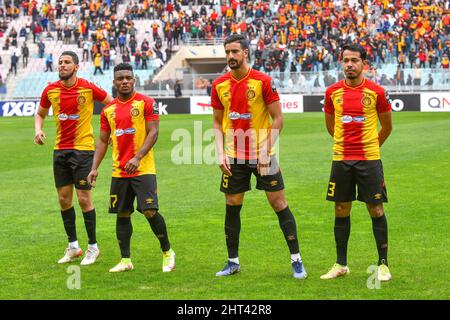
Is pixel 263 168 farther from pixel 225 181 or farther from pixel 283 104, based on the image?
pixel 283 104

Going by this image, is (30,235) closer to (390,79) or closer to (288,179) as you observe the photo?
(288,179)

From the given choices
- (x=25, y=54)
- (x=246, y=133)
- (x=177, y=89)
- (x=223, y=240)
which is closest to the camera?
(x=246, y=133)

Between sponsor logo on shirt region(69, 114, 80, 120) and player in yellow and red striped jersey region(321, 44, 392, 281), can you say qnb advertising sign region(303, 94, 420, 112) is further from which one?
player in yellow and red striped jersey region(321, 44, 392, 281)

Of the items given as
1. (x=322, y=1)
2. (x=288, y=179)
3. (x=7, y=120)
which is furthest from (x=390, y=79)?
(x=288, y=179)

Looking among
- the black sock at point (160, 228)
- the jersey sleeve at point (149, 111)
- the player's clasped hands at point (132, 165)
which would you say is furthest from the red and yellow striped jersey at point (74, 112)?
the black sock at point (160, 228)

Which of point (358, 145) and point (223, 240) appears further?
point (223, 240)

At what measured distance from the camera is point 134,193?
9344 mm

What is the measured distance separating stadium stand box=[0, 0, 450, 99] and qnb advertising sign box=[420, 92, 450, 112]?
41 cm

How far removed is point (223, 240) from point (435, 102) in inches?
1282

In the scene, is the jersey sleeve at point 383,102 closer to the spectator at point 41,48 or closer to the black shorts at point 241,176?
the black shorts at point 241,176

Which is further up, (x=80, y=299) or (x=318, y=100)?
(x=80, y=299)

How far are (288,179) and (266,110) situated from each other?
8.73 meters

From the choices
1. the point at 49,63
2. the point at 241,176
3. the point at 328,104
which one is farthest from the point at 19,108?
the point at 328,104

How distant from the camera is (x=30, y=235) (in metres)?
11.9
